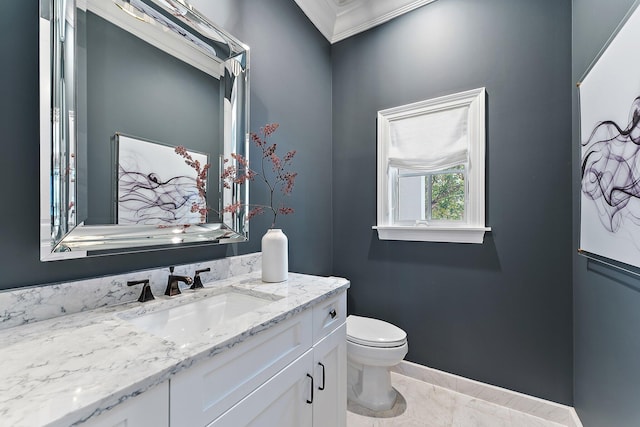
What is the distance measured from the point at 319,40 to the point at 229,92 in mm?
1223

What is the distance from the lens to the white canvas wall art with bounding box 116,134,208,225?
43.4 inches

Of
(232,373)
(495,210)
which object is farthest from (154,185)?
(495,210)

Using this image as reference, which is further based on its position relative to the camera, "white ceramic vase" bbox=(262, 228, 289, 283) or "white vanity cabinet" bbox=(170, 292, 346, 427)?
"white ceramic vase" bbox=(262, 228, 289, 283)

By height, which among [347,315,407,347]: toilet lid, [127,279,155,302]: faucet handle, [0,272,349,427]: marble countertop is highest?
[127,279,155,302]: faucet handle

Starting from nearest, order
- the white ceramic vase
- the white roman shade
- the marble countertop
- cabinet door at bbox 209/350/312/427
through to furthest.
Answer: the marble countertop, cabinet door at bbox 209/350/312/427, the white ceramic vase, the white roman shade

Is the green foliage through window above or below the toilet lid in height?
above

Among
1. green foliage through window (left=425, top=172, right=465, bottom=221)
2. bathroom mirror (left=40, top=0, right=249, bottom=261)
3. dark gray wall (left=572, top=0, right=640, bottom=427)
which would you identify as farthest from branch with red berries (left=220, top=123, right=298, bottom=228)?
dark gray wall (left=572, top=0, right=640, bottom=427)

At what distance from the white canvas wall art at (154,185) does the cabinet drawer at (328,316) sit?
0.74 meters

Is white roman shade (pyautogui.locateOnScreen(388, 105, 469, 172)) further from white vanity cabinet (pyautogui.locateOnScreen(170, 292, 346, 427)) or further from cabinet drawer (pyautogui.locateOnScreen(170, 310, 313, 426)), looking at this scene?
cabinet drawer (pyautogui.locateOnScreen(170, 310, 313, 426))

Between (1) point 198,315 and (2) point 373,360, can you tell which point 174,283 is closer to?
(1) point 198,315

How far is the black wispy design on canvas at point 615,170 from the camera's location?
899 mm

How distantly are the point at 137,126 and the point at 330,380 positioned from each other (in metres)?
1.43

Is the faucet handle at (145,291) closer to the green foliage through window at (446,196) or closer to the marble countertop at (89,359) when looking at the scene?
the marble countertop at (89,359)

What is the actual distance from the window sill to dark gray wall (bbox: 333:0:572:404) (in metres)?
0.05
